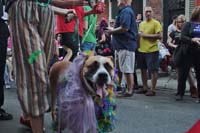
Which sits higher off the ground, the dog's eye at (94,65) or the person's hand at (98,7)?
the person's hand at (98,7)

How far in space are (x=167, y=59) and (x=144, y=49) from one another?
3.05 m

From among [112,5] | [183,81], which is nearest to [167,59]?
[183,81]

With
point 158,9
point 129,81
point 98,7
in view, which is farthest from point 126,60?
point 158,9

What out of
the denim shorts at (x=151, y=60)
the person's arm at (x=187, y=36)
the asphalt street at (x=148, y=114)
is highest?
the person's arm at (x=187, y=36)

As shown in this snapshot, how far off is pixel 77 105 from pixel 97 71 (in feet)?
1.17

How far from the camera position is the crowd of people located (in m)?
3.88

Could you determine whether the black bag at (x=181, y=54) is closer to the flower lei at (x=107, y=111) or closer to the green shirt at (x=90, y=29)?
the green shirt at (x=90, y=29)

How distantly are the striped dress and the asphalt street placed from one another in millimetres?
1086

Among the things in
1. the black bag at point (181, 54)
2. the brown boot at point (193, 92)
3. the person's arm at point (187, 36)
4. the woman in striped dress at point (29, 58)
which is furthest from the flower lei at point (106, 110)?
the brown boot at point (193, 92)

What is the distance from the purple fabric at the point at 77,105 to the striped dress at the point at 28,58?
0.24m

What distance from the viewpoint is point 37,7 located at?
3.94 m

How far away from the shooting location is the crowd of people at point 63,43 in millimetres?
3875

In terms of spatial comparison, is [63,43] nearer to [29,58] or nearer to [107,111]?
[29,58]

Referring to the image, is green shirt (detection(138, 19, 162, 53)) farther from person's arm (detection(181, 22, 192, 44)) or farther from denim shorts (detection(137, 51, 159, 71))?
person's arm (detection(181, 22, 192, 44))
